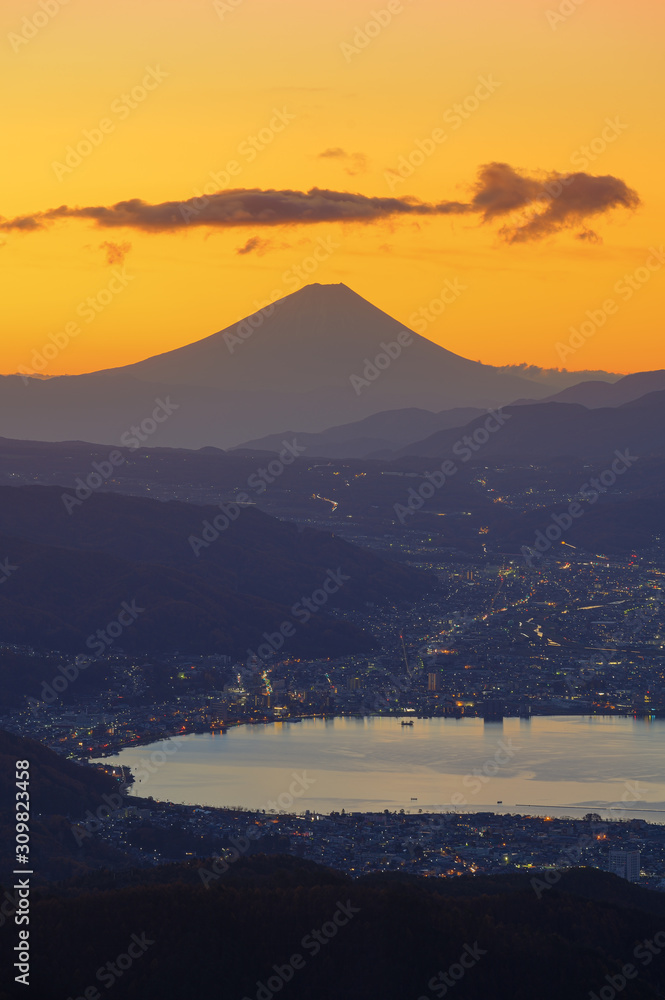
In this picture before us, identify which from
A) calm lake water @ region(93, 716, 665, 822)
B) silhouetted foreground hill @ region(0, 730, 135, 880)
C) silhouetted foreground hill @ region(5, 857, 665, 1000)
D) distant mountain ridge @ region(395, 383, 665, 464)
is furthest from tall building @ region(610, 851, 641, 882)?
distant mountain ridge @ region(395, 383, 665, 464)

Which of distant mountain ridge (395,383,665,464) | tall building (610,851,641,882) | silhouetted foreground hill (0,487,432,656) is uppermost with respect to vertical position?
distant mountain ridge (395,383,665,464)

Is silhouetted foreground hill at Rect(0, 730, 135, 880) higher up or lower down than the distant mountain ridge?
lower down

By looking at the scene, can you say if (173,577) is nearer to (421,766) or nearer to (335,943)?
(421,766)

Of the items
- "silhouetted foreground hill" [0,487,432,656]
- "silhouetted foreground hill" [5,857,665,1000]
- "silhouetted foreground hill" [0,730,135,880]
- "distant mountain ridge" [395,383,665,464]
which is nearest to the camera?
"silhouetted foreground hill" [5,857,665,1000]

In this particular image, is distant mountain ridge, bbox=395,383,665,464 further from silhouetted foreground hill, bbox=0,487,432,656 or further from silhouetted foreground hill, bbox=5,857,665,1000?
silhouetted foreground hill, bbox=5,857,665,1000

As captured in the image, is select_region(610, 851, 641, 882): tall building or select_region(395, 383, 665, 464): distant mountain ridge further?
select_region(395, 383, 665, 464): distant mountain ridge

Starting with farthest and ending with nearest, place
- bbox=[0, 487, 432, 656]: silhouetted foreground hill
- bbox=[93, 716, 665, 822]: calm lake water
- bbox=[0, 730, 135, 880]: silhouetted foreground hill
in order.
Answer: bbox=[0, 487, 432, 656]: silhouetted foreground hill < bbox=[93, 716, 665, 822]: calm lake water < bbox=[0, 730, 135, 880]: silhouetted foreground hill

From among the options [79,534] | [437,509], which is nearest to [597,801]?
[79,534]

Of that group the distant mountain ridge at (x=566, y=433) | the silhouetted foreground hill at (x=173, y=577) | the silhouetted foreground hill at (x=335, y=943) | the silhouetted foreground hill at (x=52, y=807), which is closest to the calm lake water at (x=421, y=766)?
the silhouetted foreground hill at (x=52, y=807)
